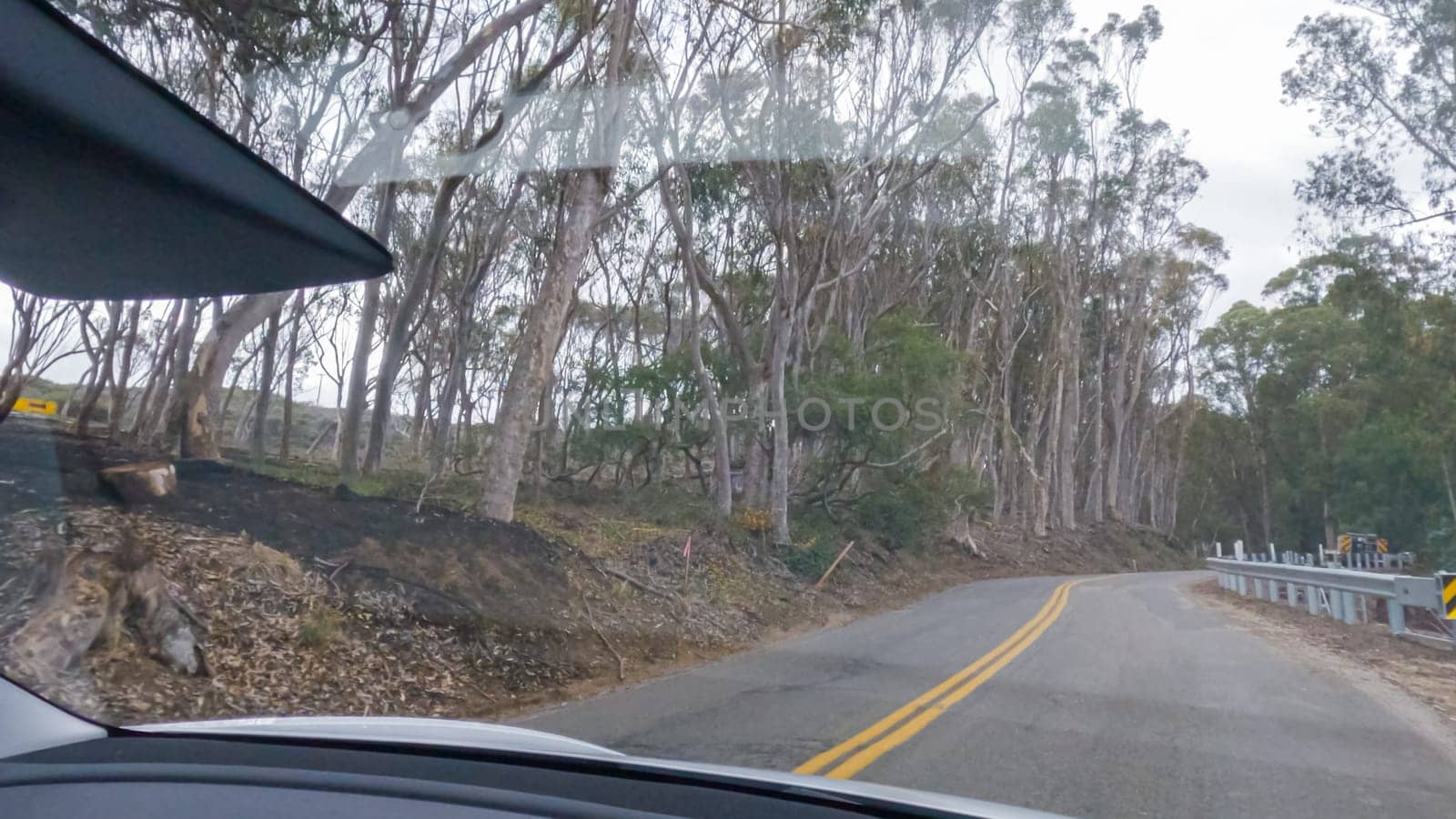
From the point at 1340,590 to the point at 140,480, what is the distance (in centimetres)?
1611

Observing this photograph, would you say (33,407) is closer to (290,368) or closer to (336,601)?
(336,601)

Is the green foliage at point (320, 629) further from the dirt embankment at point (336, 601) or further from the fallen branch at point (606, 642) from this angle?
the fallen branch at point (606, 642)

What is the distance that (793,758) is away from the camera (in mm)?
7184

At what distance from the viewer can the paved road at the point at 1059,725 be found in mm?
6586

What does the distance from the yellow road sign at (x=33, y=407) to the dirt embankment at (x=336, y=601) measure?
12.1 inches

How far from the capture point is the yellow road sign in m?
11.6

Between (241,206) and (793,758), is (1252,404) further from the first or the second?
(241,206)

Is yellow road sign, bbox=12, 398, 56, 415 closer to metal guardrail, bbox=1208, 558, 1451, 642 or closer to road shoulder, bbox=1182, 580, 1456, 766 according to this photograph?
road shoulder, bbox=1182, 580, 1456, 766

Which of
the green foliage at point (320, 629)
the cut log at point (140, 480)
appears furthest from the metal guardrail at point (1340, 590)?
the cut log at point (140, 480)

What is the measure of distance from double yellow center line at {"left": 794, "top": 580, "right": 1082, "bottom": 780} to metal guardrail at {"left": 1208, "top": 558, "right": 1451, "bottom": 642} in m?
4.76

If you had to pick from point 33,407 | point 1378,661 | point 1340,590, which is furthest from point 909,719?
point 1340,590

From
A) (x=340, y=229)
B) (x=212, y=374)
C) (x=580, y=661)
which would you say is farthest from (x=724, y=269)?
(x=340, y=229)

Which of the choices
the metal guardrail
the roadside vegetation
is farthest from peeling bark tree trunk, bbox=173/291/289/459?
the metal guardrail

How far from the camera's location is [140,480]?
34.6ft
